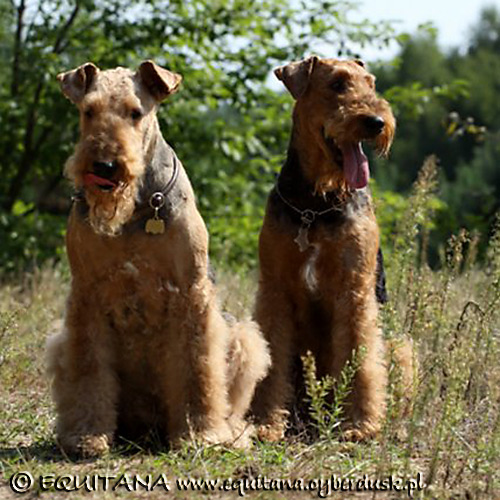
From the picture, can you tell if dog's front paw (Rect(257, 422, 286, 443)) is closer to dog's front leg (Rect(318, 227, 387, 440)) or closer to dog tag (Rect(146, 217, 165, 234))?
dog's front leg (Rect(318, 227, 387, 440))

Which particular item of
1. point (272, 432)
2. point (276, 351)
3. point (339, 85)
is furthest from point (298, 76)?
point (272, 432)

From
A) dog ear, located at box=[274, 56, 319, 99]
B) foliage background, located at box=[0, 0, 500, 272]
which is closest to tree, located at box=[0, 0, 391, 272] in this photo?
foliage background, located at box=[0, 0, 500, 272]

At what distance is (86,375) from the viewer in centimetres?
408

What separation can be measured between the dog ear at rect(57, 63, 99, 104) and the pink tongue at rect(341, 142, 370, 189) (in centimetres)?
135

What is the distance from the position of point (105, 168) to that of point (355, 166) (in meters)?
1.42

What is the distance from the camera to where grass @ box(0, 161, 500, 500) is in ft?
11.2

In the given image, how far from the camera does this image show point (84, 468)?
3.73 metres

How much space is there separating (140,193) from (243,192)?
19.5 ft

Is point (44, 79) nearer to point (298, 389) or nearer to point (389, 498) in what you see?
point (298, 389)

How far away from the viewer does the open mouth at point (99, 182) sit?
3.67 m

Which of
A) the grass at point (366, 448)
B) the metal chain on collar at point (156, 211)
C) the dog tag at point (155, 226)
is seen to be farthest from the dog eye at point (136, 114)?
the grass at point (366, 448)

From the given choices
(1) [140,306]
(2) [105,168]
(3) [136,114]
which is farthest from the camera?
(1) [140,306]

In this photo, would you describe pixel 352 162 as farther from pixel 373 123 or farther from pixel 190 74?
pixel 190 74

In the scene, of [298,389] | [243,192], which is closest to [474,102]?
[243,192]
